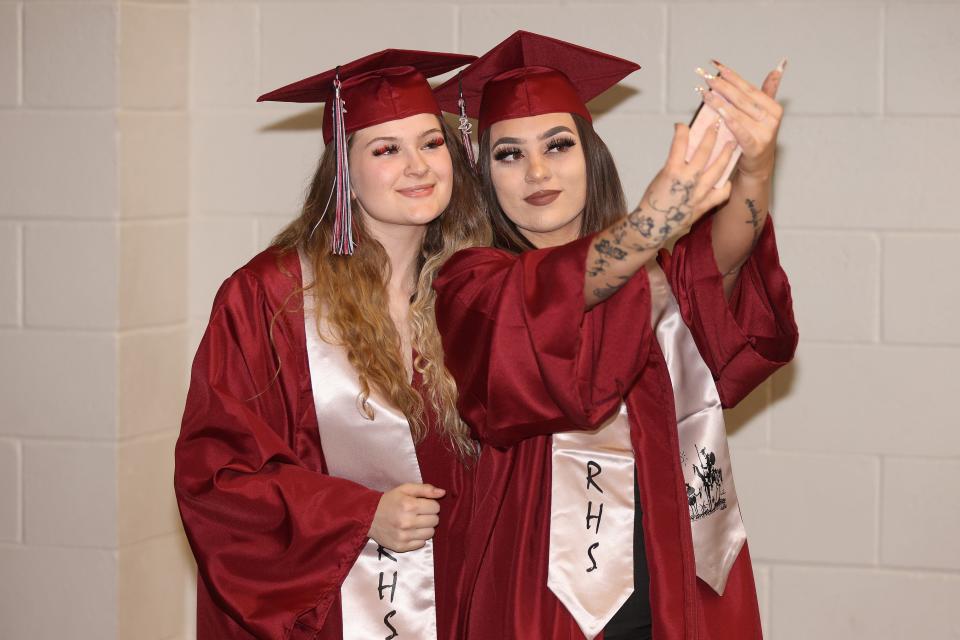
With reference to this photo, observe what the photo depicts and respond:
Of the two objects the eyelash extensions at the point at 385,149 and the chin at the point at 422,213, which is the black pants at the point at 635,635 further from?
the eyelash extensions at the point at 385,149

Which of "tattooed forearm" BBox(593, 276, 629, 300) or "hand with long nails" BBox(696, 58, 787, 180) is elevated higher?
"hand with long nails" BBox(696, 58, 787, 180)

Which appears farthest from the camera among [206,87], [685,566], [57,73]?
[206,87]

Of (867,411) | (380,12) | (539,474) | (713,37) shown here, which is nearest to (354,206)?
(539,474)

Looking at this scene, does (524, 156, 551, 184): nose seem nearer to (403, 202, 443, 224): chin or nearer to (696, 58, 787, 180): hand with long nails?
(403, 202, 443, 224): chin

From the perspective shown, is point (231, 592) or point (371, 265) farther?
point (371, 265)

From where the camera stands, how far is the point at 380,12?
2.73 m

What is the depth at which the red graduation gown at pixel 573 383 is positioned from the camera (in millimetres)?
1733

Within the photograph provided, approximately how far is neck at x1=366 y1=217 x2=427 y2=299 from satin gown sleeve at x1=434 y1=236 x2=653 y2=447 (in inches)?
12.9

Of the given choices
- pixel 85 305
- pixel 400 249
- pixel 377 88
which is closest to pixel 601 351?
pixel 400 249

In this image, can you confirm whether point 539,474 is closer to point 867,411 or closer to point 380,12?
point 867,411

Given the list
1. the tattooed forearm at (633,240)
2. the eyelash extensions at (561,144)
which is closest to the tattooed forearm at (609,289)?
the tattooed forearm at (633,240)

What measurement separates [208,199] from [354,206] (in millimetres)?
803

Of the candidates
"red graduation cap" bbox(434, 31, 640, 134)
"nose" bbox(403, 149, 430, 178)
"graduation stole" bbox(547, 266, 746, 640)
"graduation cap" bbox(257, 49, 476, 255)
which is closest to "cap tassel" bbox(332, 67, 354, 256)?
"graduation cap" bbox(257, 49, 476, 255)

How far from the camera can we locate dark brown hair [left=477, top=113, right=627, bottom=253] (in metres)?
2.07
